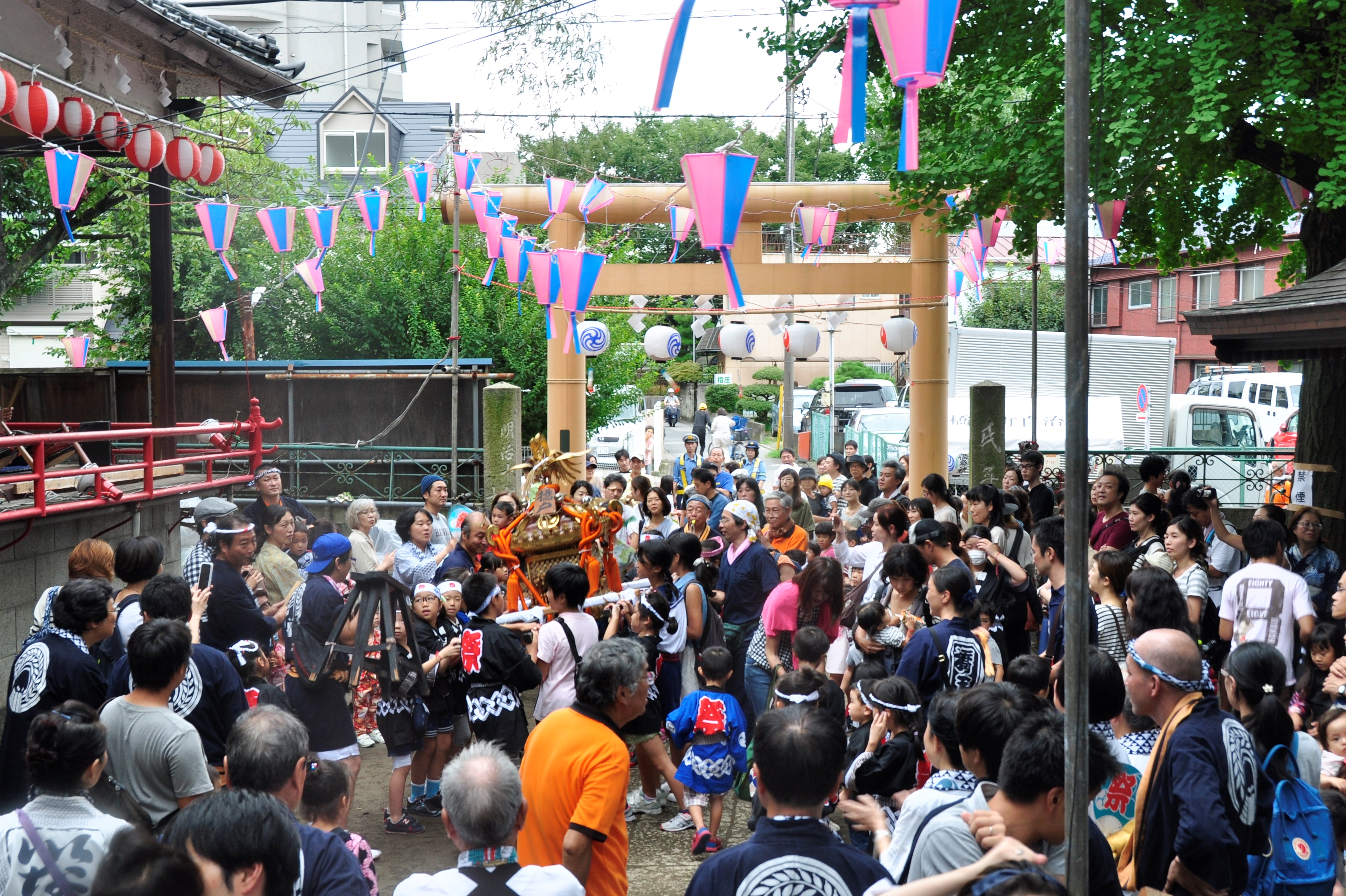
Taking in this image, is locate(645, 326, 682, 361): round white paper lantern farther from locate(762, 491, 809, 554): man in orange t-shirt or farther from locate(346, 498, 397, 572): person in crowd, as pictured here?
locate(762, 491, 809, 554): man in orange t-shirt

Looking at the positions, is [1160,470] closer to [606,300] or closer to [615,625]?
[615,625]

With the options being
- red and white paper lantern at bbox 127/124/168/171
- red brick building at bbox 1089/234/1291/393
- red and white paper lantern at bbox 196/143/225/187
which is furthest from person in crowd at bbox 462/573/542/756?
red brick building at bbox 1089/234/1291/393

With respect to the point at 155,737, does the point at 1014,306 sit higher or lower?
higher

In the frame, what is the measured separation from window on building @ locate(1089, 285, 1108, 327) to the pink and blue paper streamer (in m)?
31.4

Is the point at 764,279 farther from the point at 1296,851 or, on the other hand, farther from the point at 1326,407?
the point at 1296,851

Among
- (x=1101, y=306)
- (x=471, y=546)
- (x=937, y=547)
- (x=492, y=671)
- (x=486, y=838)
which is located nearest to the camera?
(x=486, y=838)

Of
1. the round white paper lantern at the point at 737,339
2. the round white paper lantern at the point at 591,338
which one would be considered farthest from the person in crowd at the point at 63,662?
the round white paper lantern at the point at 737,339

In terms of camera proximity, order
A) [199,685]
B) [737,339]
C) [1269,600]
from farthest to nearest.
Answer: [737,339], [1269,600], [199,685]

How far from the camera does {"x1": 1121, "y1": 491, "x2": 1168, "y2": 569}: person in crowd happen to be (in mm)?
6852

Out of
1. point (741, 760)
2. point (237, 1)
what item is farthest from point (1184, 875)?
point (237, 1)

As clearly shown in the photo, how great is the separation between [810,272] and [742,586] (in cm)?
745

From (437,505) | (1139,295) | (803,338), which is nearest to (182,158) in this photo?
(437,505)

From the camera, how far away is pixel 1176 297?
3192 cm

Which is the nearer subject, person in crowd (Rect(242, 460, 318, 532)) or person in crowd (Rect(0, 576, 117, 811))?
person in crowd (Rect(0, 576, 117, 811))
